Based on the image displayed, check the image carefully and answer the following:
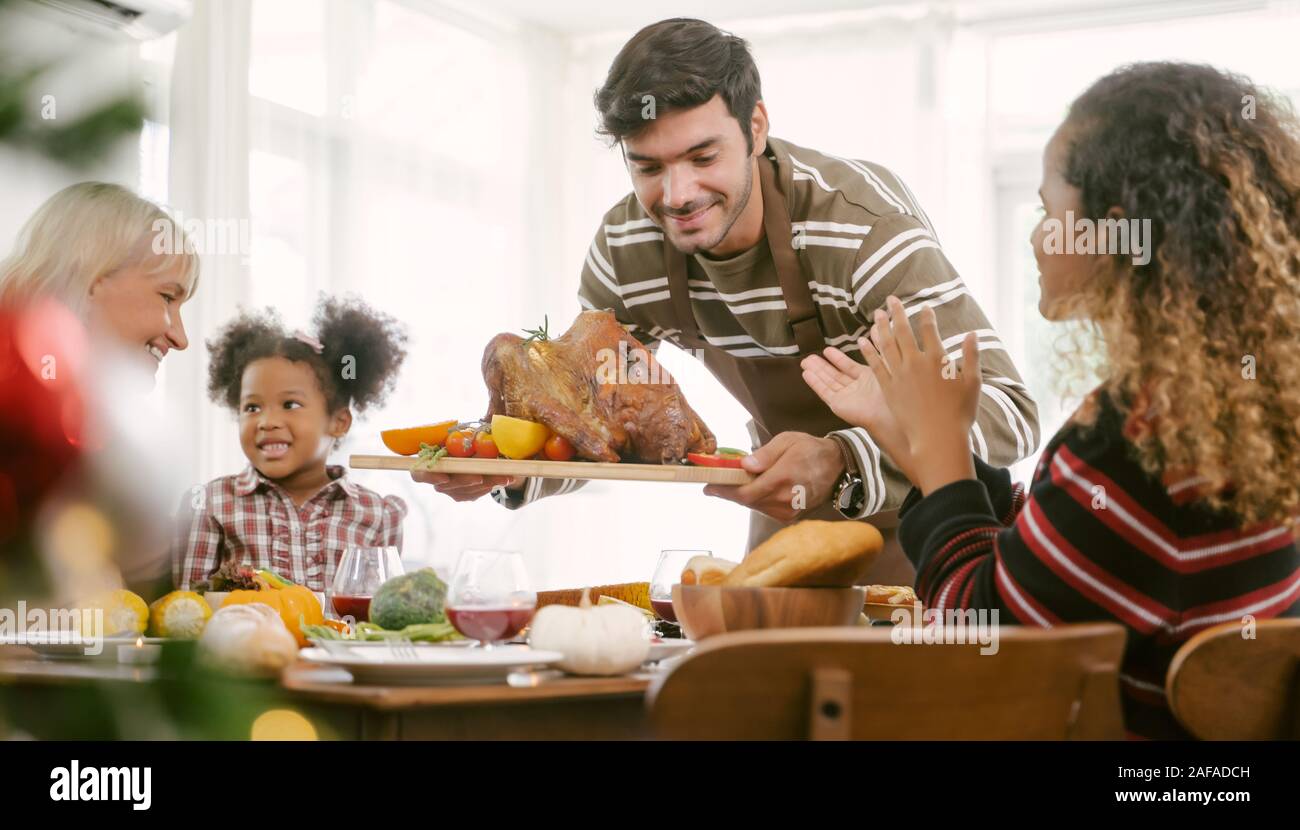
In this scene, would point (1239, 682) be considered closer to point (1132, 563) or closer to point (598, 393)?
point (1132, 563)

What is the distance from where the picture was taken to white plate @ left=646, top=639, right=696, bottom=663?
157cm

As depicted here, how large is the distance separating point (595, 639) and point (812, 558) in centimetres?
33

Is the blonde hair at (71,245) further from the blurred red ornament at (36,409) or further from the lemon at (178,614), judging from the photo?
the lemon at (178,614)

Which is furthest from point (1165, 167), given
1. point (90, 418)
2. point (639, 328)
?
point (639, 328)

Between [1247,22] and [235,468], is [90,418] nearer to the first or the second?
[235,468]

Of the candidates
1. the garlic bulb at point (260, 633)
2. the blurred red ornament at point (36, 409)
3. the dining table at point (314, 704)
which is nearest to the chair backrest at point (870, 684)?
the dining table at point (314, 704)

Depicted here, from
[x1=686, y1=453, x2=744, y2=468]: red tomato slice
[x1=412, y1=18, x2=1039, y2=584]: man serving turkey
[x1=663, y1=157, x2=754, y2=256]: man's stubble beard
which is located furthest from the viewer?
[x1=663, y1=157, x2=754, y2=256]: man's stubble beard

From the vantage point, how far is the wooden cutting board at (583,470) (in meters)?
2.14

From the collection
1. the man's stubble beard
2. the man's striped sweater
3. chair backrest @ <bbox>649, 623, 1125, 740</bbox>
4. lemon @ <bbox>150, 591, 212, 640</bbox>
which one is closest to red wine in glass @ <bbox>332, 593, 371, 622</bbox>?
lemon @ <bbox>150, 591, 212, 640</bbox>

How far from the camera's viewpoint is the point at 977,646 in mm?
1088

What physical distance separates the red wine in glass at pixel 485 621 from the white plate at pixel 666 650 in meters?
0.17

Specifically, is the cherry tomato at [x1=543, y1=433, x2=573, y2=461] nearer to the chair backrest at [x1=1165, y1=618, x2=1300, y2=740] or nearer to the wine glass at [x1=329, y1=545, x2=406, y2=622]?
the wine glass at [x1=329, y1=545, x2=406, y2=622]

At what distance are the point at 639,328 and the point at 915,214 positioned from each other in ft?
2.45

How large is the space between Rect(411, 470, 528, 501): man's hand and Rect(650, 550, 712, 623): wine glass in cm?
54
